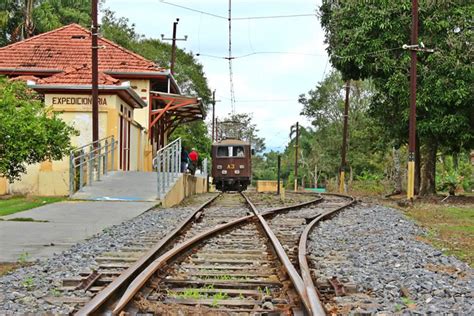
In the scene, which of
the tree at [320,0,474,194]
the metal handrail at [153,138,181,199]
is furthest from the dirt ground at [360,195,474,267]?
the metal handrail at [153,138,181,199]

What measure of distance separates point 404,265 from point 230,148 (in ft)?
101

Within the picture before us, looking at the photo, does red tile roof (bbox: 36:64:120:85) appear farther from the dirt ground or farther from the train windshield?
the train windshield

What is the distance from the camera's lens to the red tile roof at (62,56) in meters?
32.2

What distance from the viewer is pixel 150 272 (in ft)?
21.5

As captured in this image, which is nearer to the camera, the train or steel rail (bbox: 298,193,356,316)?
steel rail (bbox: 298,193,356,316)

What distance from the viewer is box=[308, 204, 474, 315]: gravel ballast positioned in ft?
18.7

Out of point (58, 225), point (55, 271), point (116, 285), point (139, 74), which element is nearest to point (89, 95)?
point (139, 74)

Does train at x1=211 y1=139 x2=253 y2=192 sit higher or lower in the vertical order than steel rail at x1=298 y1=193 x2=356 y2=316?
higher

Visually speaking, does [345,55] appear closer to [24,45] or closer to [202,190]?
[202,190]

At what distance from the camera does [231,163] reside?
38.4 m

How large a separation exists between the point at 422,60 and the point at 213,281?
21.1 m

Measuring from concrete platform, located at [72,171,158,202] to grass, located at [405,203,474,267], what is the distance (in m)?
7.28

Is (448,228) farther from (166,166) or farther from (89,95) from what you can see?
(89,95)

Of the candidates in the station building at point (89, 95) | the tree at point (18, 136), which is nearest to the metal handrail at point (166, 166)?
the station building at point (89, 95)
